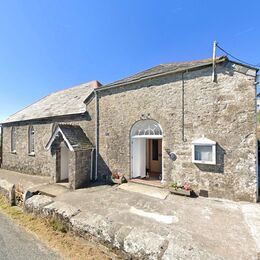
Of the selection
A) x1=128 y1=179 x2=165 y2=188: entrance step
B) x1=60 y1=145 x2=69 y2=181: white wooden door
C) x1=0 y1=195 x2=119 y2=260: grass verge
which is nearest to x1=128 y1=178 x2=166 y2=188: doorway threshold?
x1=128 y1=179 x2=165 y2=188: entrance step

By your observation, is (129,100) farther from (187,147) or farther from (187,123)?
(187,147)

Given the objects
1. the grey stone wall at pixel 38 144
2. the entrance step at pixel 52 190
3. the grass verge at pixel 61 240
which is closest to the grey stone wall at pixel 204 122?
the grey stone wall at pixel 38 144

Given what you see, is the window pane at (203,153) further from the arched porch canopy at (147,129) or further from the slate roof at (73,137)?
the slate roof at (73,137)

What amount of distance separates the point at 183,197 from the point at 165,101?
4711mm

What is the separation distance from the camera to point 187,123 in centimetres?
791

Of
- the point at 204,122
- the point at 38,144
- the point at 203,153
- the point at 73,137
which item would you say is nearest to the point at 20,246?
the point at 73,137

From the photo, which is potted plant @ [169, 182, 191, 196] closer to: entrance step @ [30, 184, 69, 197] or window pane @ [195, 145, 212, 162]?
window pane @ [195, 145, 212, 162]

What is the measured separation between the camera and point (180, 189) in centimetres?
768

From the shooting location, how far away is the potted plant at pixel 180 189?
747 centimetres

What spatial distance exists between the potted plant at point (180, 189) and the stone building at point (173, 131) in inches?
9.3

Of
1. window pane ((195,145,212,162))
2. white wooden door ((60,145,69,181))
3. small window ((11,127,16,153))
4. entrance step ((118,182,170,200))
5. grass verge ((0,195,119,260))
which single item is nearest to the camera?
grass verge ((0,195,119,260))

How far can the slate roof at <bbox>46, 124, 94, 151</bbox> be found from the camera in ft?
31.7

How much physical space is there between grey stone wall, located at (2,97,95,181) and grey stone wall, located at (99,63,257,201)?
2814 millimetres

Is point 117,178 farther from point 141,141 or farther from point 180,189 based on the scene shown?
point 180,189
